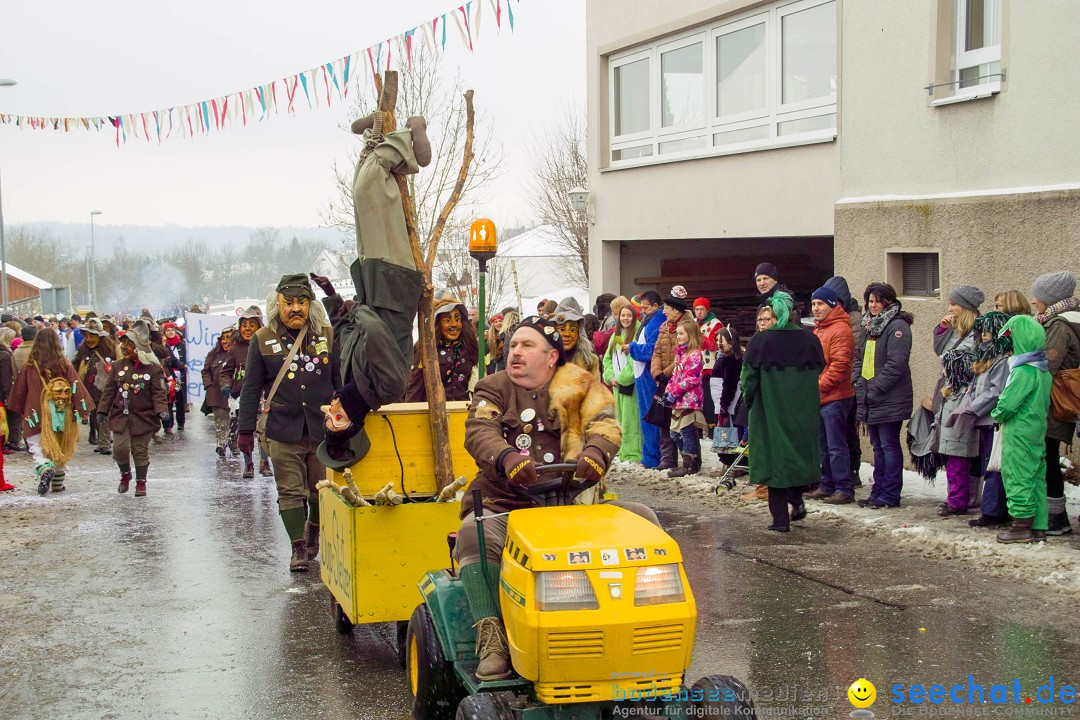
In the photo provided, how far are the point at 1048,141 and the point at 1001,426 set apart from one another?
3.69 metres

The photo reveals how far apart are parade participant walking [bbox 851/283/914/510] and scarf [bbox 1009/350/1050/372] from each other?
5.35 feet

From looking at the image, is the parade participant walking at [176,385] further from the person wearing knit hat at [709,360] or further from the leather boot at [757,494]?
the leather boot at [757,494]

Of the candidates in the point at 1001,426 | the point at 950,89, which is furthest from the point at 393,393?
the point at 950,89

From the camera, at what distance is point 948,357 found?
9.92 meters

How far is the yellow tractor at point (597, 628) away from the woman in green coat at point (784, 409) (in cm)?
Answer: 528

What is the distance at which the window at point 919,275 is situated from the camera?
12812mm

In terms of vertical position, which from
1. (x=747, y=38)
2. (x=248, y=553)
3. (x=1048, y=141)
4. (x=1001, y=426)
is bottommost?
(x=248, y=553)

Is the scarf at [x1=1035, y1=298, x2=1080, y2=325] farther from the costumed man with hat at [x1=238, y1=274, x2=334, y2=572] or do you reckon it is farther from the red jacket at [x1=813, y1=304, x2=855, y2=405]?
the costumed man with hat at [x1=238, y1=274, x2=334, y2=572]

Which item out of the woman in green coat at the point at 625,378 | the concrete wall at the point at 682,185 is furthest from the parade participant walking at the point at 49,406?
the concrete wall at the point at 682,185

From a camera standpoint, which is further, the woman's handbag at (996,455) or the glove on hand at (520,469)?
the woman's handbag at (996,455)

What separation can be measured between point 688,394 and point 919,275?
9.44 ft

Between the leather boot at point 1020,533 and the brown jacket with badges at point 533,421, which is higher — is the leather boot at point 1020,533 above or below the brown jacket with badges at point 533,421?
below

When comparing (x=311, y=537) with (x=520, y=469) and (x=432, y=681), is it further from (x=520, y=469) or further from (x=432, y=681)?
(x=520, y=469)

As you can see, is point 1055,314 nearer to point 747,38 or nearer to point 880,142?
point 880,142
